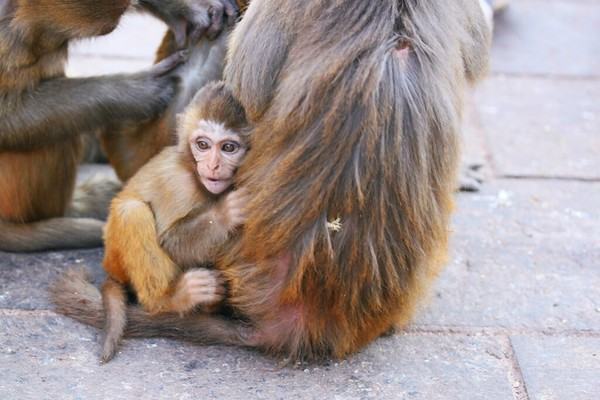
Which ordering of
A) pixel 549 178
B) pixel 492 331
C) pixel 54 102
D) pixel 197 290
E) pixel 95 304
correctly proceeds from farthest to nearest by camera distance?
pixel 549 178 → pixel 54 102 → pixel 492 331 → pixel 95 304 → pixel 197 290

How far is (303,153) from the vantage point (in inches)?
152

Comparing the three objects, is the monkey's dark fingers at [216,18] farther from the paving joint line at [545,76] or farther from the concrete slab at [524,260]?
the paving joint line at [545,76]

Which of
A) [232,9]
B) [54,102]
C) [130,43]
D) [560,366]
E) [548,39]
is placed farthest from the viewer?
[548,39]

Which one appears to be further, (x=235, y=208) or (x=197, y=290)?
(x=197, y=290)

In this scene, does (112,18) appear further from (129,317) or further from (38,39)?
(129,317)

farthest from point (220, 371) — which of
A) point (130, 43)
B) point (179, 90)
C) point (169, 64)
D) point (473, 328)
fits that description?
point (130, 43)

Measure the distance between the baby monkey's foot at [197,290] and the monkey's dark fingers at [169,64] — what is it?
1.24m

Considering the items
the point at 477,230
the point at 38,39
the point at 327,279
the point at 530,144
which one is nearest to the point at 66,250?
the point at 38,39

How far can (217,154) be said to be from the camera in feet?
13.5

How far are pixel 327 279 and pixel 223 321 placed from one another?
0.56 m

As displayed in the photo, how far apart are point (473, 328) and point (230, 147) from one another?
1.40 m

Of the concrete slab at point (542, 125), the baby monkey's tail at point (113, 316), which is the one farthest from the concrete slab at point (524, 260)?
the baby monkey's tail at point (113, 316)

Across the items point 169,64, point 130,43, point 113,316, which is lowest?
point 130,43

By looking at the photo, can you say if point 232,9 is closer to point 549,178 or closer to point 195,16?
point 195,16
